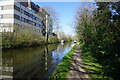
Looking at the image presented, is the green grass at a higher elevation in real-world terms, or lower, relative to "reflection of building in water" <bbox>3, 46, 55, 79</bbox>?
higher

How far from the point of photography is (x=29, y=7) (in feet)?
136

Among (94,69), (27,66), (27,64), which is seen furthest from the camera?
(27,64)

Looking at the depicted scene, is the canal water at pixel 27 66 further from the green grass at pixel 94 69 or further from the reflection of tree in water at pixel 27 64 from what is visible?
the green grass at pixel 94 69

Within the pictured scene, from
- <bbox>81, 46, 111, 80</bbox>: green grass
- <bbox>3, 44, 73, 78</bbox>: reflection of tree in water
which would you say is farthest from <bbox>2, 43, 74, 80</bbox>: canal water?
<bbox>81, 46, 111, 80</bbox>: green grass

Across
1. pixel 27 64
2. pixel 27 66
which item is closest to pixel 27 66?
pixel 27 66

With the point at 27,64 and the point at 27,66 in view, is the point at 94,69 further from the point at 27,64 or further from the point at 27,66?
the point at 27,64

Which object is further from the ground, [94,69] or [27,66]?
[94,69]

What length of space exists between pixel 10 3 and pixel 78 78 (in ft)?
99.4

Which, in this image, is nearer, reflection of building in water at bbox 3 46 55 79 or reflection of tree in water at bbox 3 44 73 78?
reflection of building in water at bbox 3 46 55 79

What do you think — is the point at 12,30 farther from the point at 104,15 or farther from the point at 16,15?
the point at 104,15

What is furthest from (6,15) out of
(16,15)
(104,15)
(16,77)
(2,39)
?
(104,15)

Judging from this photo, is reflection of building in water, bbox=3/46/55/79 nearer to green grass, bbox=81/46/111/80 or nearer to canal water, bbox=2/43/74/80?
canal water, bbox=2/43/74/80

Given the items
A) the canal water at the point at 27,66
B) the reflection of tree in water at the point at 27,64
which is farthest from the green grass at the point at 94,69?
the reflection of tree in water at the point at 27,64

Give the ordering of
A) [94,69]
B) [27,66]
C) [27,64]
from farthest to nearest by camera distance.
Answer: [27,64] → [27,66] → [94,69]
